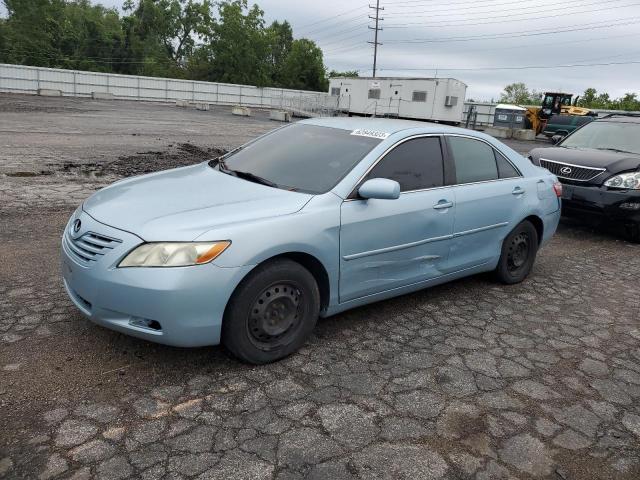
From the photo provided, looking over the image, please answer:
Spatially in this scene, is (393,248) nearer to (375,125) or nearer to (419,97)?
(375,125)

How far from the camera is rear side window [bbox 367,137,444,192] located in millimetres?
4145

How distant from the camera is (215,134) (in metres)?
19.2

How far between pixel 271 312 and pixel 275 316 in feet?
0.14

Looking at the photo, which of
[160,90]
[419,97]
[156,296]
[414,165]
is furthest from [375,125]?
[160,90]

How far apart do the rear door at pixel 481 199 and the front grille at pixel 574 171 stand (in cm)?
281

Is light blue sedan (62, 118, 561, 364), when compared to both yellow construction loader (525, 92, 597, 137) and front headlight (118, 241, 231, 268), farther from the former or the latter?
yellow construction loader (525, 92, 597, 137)

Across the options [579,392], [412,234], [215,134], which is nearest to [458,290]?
[412,234]

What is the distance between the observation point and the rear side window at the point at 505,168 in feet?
16.8

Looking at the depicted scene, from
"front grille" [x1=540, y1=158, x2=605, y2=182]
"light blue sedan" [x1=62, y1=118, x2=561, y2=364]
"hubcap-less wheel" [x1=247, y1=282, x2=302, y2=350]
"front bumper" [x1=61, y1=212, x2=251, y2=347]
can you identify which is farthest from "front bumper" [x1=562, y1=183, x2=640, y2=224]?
"front bumper" [x1=61, y1=212, x2=251, y2=347]

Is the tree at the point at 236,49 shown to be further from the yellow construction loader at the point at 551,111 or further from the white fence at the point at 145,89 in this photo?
the yellow construction loader at the point at 551,111

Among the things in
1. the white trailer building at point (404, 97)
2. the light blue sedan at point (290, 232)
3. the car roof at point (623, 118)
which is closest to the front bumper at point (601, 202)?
the car roof at point (623, 118)

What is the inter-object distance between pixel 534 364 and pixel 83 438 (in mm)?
2882

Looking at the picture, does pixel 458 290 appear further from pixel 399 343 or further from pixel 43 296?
pixel 43 296

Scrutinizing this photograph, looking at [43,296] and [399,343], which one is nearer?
[399,343]
